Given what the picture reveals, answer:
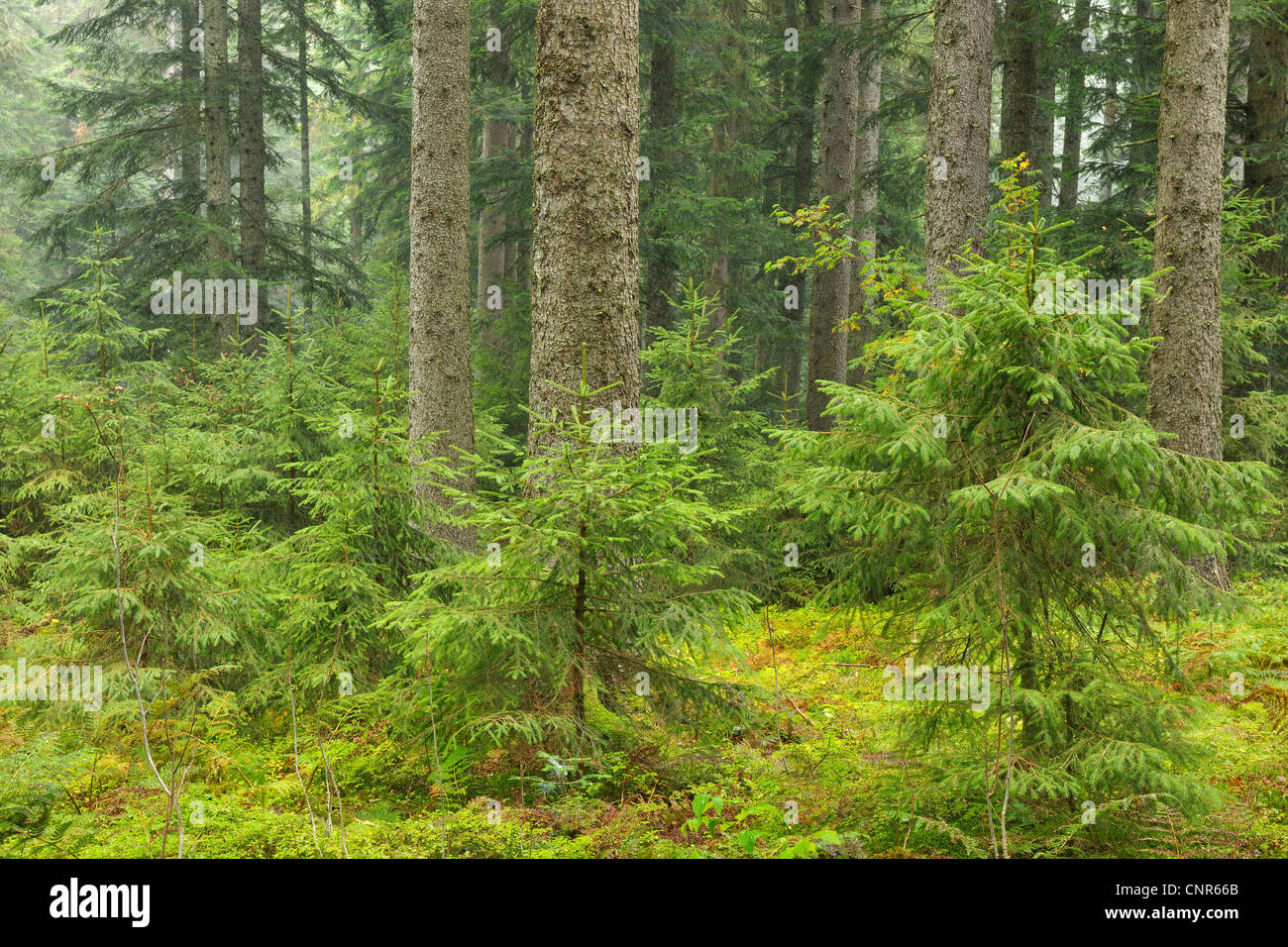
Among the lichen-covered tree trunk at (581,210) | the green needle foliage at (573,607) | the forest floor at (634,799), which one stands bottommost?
the forest floor at (634,799)

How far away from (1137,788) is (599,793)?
7.95ft

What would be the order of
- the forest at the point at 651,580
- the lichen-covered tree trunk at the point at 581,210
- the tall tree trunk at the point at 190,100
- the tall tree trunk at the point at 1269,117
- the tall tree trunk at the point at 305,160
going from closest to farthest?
1. the forest at the point at 651,580
2. the lichen-covered tree trunk at the point at 581,210
3. the tall tree trunk at the point at 1269,117
4. the tall tree trunk at the point at 190,100
5. the tall tree trunk at the point at 305,160

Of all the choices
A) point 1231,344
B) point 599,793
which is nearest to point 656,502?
point 599,793

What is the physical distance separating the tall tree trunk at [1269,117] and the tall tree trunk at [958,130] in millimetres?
4872

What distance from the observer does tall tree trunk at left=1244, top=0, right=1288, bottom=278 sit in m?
11.4

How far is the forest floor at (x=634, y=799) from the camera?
365 centimetres

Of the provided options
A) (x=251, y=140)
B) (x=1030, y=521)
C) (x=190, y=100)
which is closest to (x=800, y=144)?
(x=251, y=140)

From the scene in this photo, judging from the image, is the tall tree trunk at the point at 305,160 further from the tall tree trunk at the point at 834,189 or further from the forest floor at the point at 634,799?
the forest floor at the point at 634,799

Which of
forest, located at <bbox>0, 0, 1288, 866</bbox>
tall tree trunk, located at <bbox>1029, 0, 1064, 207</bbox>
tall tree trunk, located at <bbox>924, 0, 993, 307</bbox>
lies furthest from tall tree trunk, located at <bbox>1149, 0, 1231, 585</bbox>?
tall tree trunk, located at <bbox>924, 0, 993, 307</bbox>

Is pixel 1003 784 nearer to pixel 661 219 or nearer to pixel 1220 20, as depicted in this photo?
pixel 1220 20

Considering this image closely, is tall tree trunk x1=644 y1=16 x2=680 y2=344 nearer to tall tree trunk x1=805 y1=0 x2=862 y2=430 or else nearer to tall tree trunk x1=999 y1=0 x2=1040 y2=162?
tall tree trunk x1=805 y1=0 x2=862 y2=430

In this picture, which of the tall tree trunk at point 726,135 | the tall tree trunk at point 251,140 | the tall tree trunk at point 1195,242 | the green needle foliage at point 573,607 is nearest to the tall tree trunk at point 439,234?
the green needle foliage at point 573,607

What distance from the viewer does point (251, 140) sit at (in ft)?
54.3
